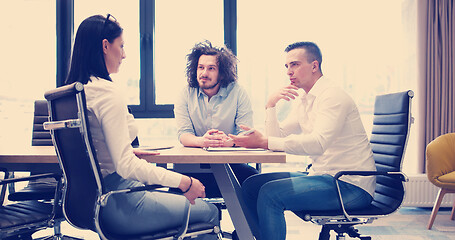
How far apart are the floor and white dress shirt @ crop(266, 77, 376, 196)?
116cm

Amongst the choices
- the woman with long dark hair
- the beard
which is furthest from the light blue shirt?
the woman with long dark hair

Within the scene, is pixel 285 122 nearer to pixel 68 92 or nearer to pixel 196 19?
pixel 68 92

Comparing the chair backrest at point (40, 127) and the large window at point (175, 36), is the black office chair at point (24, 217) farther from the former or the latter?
the large window at point (175, 36)

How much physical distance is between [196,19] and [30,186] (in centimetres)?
229

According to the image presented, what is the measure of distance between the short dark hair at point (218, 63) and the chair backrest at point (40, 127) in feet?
3.38

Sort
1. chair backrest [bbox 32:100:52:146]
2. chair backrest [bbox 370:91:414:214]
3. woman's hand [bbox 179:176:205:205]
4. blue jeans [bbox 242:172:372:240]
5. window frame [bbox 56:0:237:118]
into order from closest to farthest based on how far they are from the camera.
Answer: woman's hand [bbox 179:176:205:205] < blue jeans [bbox 242:172:372:240] < chair backrest [bbox 370:91:414:214] < chair backrest [bbox 32:100:52:146] < window frame [bbox 56:0:237:118]

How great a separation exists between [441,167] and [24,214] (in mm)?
2963

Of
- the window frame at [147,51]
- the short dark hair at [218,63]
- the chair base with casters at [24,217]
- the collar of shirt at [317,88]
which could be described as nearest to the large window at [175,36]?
the window frame at [147,51]

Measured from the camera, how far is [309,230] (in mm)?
3010

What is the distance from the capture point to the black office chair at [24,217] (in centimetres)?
152

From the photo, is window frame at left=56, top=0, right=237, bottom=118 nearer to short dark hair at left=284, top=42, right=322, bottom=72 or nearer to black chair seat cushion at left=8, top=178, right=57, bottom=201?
black chair seat cushion at left=8, top=178, right=57, bottom=201

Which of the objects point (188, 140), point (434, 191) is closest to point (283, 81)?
point (434, 191)

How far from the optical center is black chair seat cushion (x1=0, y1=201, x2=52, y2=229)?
1.53 metres

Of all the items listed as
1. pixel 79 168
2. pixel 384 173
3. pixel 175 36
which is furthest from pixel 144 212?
pixel 175 36
